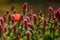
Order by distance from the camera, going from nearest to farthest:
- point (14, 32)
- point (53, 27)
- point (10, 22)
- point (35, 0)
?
1. point (14, 32)
2. point (53, 27)
3. point (10, 22)
4. point (35, 0)

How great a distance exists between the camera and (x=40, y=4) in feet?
25.3

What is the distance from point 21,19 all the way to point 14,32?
0.31 metres

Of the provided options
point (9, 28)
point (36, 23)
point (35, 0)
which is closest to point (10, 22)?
point (9, 28)

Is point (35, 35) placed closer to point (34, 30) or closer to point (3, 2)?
point (34, 30)

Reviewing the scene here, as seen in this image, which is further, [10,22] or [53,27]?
[10,22]

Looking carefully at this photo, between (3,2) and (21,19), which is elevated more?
(21,19)

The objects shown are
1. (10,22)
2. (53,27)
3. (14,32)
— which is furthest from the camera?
(10,22)

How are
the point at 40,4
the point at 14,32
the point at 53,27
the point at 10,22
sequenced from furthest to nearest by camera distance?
the point at 40,4
the point at 10,22
the point at 53,27
the point at 14,32

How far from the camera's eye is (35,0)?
8344mm

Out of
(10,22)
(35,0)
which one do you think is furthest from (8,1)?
(10,22)

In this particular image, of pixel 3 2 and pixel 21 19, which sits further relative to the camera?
pixel 3 2

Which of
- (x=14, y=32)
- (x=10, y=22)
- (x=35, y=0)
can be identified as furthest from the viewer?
(x=35, y=0)

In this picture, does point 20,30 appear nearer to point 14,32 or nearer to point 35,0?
point 14,32

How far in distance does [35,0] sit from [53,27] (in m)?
4.57
